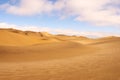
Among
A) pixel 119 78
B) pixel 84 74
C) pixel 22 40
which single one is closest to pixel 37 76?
pixel 84 74

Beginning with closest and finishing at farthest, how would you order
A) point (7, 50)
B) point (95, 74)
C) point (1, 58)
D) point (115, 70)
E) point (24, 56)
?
point (95, 74) → point (115, 70) → point (1, 58) → point (24, 56) → point (7, 50)

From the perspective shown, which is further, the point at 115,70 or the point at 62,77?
the point at 115,70

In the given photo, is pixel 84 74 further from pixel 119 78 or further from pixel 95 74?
→ pixel 119 78

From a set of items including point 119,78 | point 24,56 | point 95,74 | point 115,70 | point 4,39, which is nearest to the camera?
point 119,78

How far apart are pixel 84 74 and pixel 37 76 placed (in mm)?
1676

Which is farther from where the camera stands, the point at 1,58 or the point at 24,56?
the point at 24,56

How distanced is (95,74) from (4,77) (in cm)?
316

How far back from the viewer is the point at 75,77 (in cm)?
704

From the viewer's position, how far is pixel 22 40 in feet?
111

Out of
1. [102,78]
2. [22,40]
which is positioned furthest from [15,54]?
[22,40]

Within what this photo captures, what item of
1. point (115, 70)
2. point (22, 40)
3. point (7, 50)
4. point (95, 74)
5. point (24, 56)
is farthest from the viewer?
point (22, 40)

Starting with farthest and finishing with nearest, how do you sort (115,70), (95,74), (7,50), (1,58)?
(7,50) → (1,58) → (115,70) → (95,74)

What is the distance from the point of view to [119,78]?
6.86 meters

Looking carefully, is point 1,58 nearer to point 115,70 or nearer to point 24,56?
point 24,56
